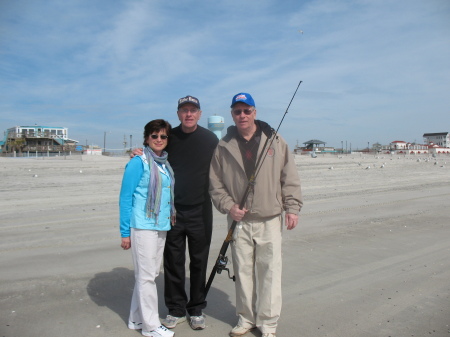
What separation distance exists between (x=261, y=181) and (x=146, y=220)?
3.46 ft

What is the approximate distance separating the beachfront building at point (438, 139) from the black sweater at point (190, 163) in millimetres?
159158

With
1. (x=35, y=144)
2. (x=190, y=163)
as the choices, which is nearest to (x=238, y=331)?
(x=190, y=163)

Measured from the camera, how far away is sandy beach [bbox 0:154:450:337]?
3.47 m

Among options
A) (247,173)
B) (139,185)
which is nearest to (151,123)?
(139,185)

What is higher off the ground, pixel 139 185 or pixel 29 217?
pixel 139 185

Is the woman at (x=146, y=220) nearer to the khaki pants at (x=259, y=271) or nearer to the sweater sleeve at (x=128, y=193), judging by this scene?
the sweater sleeve at (x=128, y=193)

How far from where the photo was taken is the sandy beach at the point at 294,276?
3.47 meters

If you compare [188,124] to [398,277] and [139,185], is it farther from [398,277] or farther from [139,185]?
[398,277]

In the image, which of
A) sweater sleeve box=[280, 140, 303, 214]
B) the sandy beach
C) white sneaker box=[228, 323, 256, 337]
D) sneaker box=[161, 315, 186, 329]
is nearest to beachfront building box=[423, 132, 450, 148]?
the sandy beach

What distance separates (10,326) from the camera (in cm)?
336

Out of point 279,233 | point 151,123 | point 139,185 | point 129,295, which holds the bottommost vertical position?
point 129,295

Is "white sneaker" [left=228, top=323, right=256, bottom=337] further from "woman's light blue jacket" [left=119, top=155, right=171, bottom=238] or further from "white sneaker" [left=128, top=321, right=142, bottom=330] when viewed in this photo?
"woman's light blue jacket" [left=119, top=155, right=171, bottom=238]

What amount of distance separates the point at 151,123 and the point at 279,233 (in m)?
1.53

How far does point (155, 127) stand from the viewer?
3426 mm
